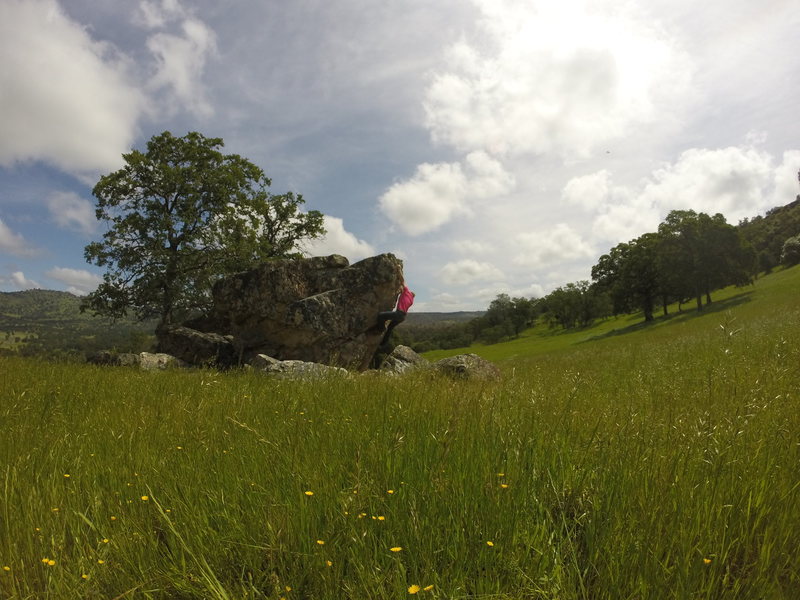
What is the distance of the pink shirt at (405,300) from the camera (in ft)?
54.0

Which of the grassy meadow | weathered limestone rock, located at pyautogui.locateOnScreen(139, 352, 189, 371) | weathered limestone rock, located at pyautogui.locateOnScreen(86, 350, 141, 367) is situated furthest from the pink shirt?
the grassy meadow

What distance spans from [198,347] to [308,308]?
554 cm

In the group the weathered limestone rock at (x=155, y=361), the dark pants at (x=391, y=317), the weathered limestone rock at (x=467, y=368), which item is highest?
the dark pants at (x=391, y=317)

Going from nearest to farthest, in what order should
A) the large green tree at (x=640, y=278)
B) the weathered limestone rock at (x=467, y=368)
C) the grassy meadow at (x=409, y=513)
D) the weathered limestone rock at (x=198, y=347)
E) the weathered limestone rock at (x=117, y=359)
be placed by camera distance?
1. the grassy meadow at (x=409, y=513)
2. the weathered limestone rock at (x=467, y=368)
3. the weathered limestone rock at (x=117, y=359)
4. the weathered limestone rock at (x=198, y=347)
5. the large green tree at (x=640, y=278)

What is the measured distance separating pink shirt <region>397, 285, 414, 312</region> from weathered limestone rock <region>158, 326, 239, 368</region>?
7.15 metres

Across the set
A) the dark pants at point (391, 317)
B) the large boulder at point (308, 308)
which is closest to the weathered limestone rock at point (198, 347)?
the large boulder at point (308, 308)

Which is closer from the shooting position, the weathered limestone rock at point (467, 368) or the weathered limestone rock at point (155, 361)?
the weathered limestone rock at point (467, 368)

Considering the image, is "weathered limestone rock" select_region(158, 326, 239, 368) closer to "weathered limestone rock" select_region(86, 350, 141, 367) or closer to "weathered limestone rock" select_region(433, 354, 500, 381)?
"weathered limestone rock" select_region(86, 350, 141, 367)

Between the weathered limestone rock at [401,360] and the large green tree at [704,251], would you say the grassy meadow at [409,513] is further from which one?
the large green tree at [704,251]

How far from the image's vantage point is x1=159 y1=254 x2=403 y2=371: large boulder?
1545cm

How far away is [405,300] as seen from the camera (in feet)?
54.6

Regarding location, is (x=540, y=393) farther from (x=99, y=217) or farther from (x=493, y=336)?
(x=493, y=336)

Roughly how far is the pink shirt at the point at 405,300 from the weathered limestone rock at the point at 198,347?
715 centimetres

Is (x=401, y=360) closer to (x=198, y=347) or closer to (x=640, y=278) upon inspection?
(x=198, y=347)
